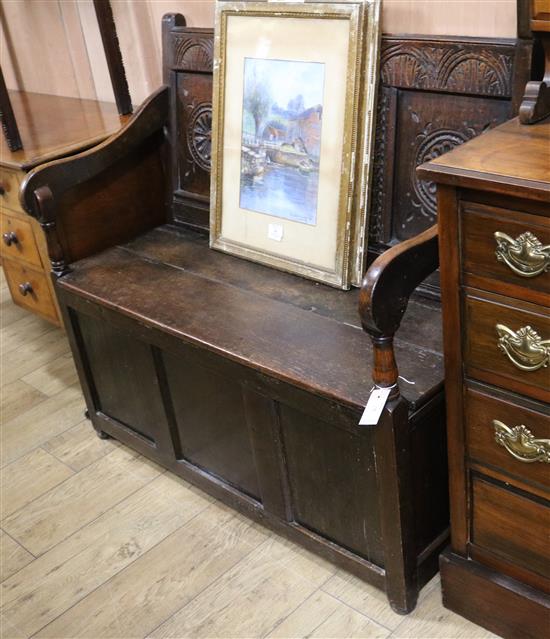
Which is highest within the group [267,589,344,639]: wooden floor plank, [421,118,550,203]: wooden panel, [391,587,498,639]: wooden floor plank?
[421,118,550,203]: wooden panel

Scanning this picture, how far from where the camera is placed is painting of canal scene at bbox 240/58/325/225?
5.64 ft

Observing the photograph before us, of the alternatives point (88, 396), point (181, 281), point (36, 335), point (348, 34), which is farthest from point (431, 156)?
point (36, 335)

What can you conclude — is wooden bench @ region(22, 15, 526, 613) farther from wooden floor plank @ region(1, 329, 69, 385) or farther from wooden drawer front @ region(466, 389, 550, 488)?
wooden floor plank @ region(1, 329, 69, 385)

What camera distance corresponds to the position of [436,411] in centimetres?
145

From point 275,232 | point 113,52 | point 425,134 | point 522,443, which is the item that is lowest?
point 522,443

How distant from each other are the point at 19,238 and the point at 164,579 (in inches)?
45.5

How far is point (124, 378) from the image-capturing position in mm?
2010

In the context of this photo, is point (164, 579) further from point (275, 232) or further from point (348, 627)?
point (275, 232)

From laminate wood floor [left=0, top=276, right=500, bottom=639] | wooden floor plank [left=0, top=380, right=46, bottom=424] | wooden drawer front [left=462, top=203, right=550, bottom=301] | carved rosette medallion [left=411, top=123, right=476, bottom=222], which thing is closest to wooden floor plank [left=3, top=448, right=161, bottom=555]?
laminate wood floor [left=0, top=276, right=500, bottom=639]

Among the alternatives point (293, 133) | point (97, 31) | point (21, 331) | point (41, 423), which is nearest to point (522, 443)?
point (293, 133)

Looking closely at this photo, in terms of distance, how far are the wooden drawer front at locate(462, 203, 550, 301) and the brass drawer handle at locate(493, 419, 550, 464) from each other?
25 centimetres

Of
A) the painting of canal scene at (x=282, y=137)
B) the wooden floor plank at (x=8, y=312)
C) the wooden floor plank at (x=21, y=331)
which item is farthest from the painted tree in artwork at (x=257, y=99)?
the wooden floor plank at (x=8, y=312)

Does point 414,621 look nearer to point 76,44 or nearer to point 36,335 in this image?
point 36,335

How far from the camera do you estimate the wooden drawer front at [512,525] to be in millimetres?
1330
